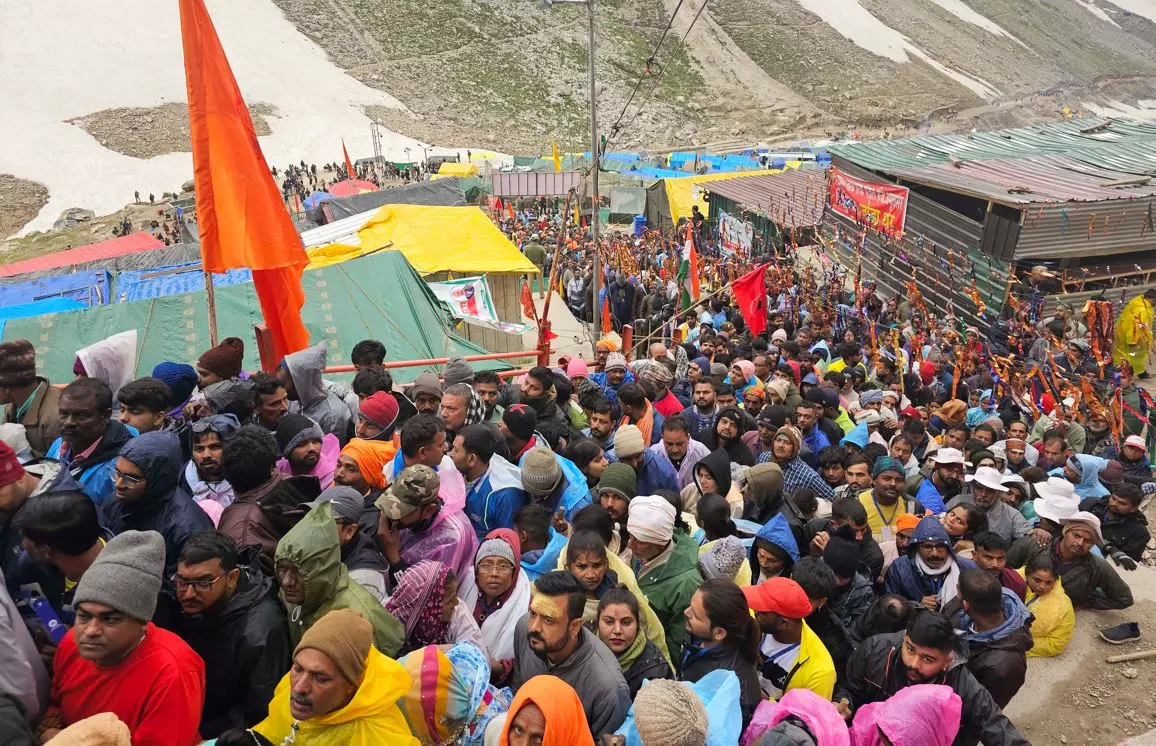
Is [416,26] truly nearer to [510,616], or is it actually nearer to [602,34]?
[602,34]

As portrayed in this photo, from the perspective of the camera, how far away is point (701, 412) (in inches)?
231

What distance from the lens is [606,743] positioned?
7.40 ft

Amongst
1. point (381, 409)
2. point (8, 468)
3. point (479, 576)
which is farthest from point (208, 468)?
point (479, 576)

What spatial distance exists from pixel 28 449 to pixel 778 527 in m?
3.86

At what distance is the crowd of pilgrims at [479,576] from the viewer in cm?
209

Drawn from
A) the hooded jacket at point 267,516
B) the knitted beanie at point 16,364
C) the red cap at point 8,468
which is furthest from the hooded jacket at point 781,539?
the knitted beanie at point 16,364

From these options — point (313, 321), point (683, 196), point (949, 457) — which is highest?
point (949, 457)

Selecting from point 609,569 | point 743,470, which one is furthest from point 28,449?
point 743,470

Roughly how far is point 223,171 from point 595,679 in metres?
4.80

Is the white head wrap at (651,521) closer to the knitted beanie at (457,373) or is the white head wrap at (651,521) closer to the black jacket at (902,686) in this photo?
the black jacket at (902,686)

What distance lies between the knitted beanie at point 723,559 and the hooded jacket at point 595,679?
0.87 metres

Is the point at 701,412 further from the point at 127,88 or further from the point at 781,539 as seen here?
the point at 127,88

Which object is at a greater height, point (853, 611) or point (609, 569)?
point (609, 569)

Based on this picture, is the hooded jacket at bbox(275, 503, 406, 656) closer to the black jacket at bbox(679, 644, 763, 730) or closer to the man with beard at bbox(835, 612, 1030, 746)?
the black jacket at bbox(679, 644, 763, 730)
